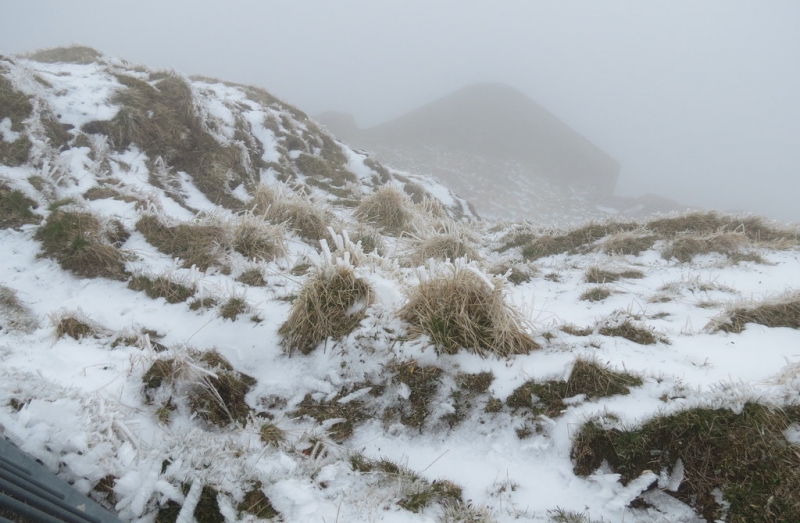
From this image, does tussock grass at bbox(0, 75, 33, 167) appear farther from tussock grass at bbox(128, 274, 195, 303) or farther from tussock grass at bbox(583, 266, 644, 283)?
tussock grass at bbox(583, 266, 644, 283)

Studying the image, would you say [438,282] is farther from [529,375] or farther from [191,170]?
[191,170]

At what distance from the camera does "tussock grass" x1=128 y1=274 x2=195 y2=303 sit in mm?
4215

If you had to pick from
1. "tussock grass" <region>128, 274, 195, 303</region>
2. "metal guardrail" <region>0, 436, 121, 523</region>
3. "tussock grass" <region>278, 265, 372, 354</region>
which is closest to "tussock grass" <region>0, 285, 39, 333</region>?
"tussock grass" <region>128, 274, 195, 303</region>

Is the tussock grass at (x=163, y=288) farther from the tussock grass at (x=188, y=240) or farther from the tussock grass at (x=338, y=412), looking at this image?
the tussock grass at (x=338, y=412)

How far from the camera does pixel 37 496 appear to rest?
5.81 ft

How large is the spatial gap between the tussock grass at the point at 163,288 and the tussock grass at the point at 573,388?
3.44 m

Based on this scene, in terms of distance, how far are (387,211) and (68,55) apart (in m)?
11.0

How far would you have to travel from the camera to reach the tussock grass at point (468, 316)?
10.8ft

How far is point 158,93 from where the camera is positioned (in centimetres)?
811

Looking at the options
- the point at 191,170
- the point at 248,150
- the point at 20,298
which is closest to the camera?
the point at 20,298

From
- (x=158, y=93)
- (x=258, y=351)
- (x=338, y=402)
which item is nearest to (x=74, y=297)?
(x=258, y=351)

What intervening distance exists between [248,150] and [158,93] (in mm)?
2010

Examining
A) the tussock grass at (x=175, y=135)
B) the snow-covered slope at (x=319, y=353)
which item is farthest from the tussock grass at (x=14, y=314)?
the tussock grass at (x=175, y=135)

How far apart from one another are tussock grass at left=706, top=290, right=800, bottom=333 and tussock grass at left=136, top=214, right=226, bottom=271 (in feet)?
18.0
